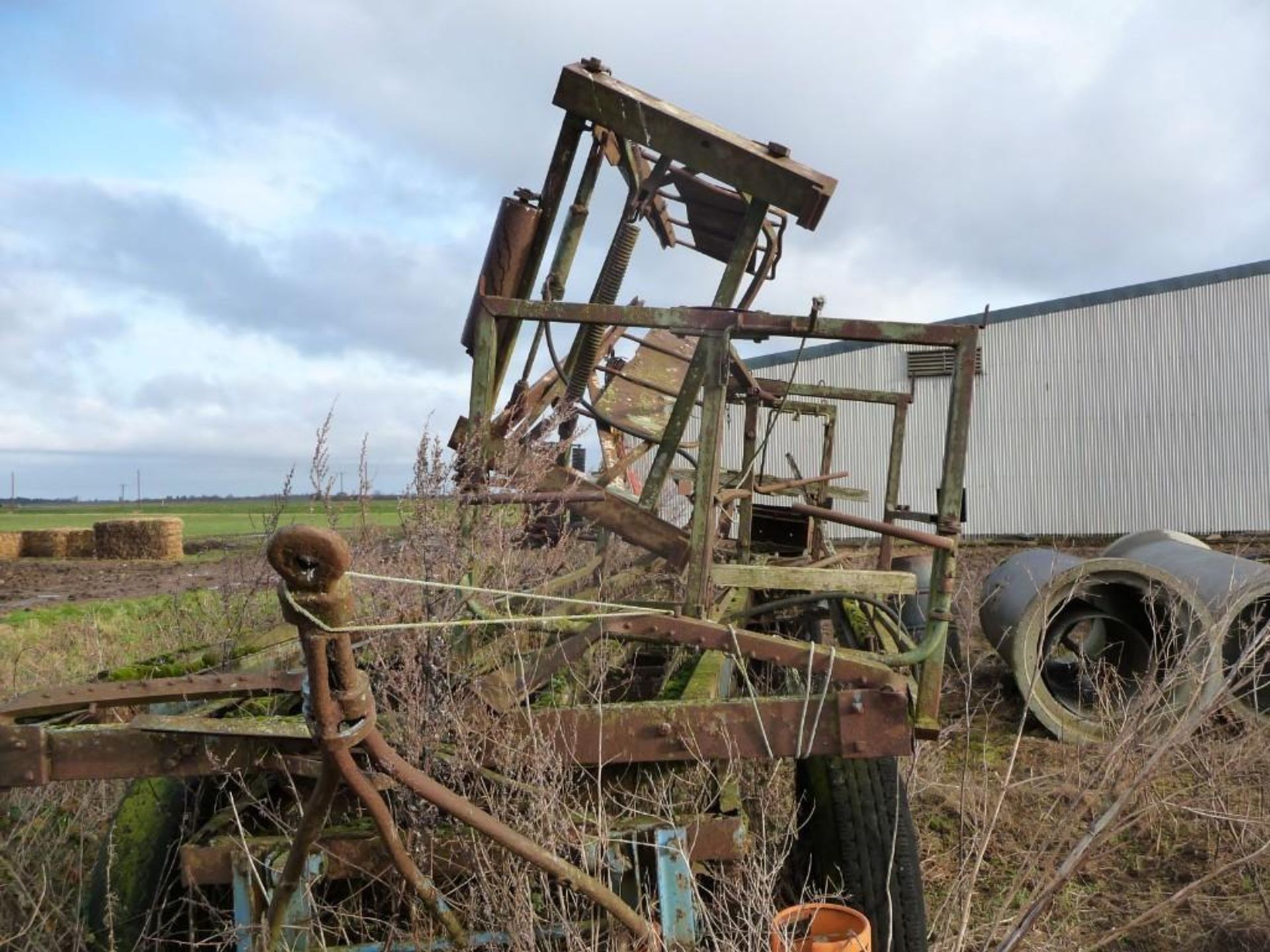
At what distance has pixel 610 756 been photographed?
2.32 metres

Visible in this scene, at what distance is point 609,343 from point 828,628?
402 cm

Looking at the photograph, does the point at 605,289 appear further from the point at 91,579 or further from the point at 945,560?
the point at 91,579

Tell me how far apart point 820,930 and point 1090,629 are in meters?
6.28

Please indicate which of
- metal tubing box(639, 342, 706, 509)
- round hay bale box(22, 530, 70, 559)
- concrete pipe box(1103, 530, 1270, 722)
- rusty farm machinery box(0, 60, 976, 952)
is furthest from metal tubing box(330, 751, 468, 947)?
round hay bale box(22, 530, 70, 559)

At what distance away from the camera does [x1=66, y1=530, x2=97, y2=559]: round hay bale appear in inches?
879

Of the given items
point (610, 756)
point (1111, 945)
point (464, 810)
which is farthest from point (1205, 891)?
point (464, 810)

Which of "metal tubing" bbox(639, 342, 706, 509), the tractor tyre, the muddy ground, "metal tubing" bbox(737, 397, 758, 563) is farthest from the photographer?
the muddy ground

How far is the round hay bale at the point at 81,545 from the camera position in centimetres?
2233

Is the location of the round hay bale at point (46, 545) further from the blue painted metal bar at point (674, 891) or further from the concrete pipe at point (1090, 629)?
the blue painted metal bar at point (674, 891)

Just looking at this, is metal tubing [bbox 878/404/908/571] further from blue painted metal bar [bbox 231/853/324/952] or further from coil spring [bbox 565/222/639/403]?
blue painted metal bar [bbox 231/853/324/952]

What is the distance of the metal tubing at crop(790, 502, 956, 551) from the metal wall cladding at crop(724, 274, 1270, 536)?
12.1m

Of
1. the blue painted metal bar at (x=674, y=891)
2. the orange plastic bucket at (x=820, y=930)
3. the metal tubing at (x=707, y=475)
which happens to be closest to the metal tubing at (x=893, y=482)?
the metal tubing at (x=707, y=475)

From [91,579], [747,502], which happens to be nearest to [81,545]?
[91,579]

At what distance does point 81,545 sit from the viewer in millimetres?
22531
